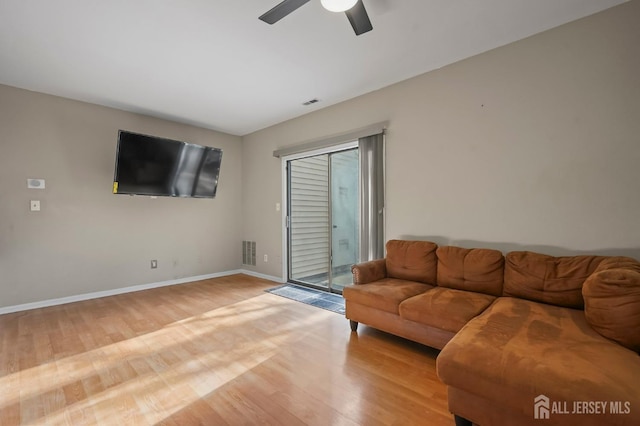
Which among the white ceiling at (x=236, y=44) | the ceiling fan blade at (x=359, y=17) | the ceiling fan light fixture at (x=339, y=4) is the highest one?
the white ceiling at (x=236, y=44)

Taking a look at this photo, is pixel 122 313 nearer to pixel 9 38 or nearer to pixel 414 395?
pixel 9 38

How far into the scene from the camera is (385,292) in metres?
2.56

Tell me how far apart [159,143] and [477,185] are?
4.14m

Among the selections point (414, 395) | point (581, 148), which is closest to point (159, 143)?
point (414, 395)

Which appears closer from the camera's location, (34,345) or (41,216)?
(34,345)

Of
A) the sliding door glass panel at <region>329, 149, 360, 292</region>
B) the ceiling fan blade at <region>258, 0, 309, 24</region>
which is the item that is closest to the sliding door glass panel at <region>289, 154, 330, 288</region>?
the sliding door glass panel at <region>329, 149, 360, 292</region>

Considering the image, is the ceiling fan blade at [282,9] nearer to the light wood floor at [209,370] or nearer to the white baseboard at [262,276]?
the light wood floor at [209,370]

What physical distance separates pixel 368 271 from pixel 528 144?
1.91 metres

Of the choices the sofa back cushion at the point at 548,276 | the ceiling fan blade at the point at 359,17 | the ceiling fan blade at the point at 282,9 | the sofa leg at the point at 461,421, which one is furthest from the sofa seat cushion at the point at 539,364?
the ceiling fan blade at the point at 282,9

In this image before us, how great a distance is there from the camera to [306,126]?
174 inches

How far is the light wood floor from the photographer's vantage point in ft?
5.44

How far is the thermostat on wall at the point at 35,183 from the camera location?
11.5 feet

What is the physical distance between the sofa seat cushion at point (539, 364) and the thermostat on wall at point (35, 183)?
4872 mm

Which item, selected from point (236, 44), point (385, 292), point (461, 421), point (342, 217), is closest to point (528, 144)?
point (385, 292)
